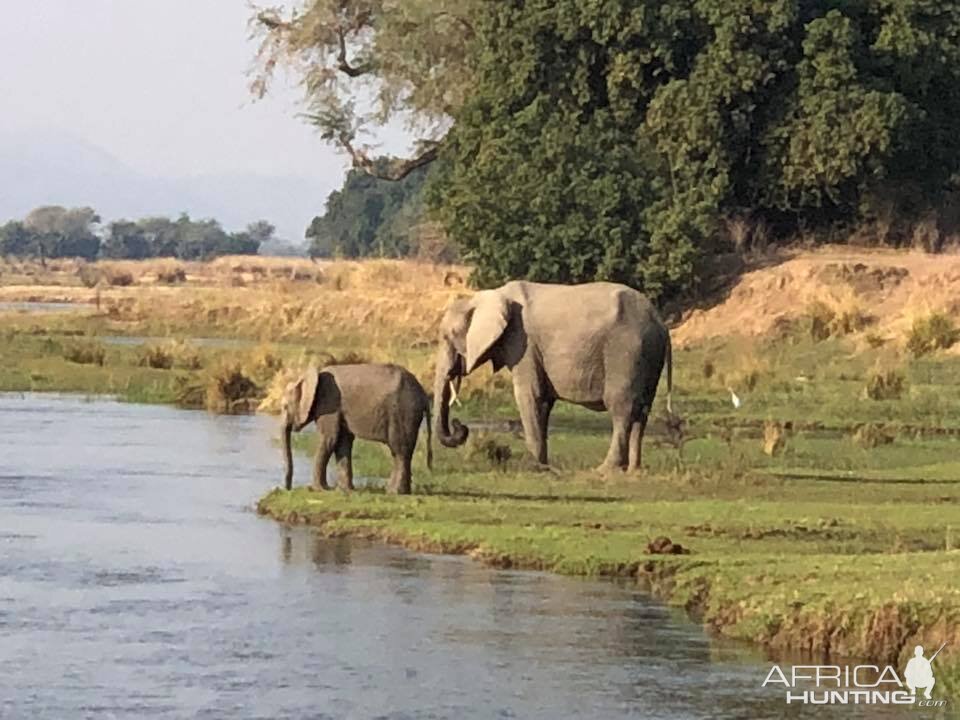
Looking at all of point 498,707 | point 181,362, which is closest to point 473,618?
point 498,707

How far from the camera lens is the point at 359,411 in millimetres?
20062

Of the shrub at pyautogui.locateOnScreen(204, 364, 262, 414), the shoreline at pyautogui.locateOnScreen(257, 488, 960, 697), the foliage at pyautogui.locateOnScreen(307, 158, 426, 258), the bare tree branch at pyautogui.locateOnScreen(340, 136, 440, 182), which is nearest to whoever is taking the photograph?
the shoreline at pyautogui.locateOnScreen(257, 488, 960, 697)

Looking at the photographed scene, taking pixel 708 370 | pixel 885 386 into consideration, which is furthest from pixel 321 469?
pixel 708 370

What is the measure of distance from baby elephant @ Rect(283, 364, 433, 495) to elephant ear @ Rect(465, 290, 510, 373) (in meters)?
2.72

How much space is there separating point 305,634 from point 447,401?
8.62 meters

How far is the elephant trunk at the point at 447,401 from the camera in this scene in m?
22.1

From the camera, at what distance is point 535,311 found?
2322 centimetres

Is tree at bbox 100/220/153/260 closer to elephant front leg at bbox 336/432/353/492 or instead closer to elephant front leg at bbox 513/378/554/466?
elephant front leg at bbox 513/378/554/466

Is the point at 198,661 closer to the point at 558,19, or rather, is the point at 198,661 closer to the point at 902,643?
the point at 902,643

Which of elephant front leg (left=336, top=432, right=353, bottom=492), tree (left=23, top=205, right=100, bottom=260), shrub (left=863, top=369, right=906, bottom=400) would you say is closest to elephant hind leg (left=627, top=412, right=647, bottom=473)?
elephant front leg (left=336, top=432, right=353, bottom=492)

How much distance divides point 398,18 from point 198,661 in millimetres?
38462

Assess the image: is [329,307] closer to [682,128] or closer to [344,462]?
[682,128]

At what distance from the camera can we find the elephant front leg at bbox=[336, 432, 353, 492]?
792 inches

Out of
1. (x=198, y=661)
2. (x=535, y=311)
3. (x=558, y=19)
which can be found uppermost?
(x=558, y=19)
